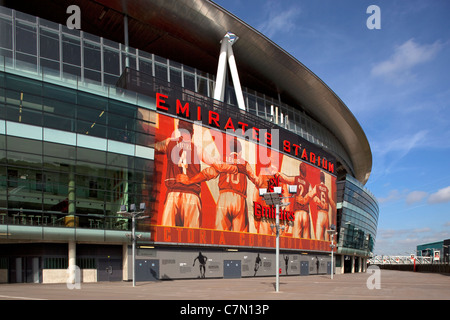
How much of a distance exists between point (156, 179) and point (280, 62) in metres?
30.1

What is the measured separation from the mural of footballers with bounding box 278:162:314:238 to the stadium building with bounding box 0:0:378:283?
302mm

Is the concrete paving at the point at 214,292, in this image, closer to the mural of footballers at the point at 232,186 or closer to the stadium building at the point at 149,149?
the stadium building at the point at 149,149

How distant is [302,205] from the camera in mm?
65938

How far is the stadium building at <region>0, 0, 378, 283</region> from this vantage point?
117 ft

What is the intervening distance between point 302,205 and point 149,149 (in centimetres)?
3111

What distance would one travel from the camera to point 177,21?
176 ft

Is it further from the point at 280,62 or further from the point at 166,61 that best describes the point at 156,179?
the point at 280,62

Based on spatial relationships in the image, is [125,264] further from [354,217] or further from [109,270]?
[354,217]

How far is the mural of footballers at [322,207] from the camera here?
69.8 meters

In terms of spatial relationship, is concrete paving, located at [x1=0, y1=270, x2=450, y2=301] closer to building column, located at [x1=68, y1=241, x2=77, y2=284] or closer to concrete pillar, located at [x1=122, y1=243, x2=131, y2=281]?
building column, located at [x1=68, y1=241, x2=77, y2=284]

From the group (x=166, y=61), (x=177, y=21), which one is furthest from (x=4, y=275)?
(x=177, y=21)

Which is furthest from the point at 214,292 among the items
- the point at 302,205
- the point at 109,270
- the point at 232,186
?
the point at 302,205

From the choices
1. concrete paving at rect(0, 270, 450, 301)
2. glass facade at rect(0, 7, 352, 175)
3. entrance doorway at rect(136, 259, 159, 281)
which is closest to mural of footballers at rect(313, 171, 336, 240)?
glass facade at rect(0, 7, 352, 175)

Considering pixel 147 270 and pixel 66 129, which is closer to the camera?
pixel 66 129
